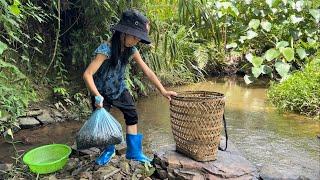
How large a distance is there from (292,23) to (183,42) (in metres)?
1.95

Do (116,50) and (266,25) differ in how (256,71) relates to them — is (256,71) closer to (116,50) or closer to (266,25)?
(266,25)

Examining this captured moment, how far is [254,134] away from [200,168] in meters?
1.69

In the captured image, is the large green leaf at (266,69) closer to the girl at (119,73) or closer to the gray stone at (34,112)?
the gray stone at (34,112)

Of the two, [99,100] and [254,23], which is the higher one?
[254,23]

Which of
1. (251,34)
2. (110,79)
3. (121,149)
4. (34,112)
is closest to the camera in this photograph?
(110,79)

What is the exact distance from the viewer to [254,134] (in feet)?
14.2

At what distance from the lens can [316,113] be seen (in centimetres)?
491

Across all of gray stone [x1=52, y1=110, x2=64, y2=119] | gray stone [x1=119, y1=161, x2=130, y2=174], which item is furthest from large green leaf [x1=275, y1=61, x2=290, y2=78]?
gray stone [x1=119, y1=161, x2=130, y2=174]

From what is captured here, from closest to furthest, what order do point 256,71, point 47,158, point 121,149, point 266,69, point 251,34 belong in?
point 47,158 → point 121,149 → point 256,71 → point 266,69 → point 251,34

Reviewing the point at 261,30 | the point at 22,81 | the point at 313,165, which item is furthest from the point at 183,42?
the point at 313,165

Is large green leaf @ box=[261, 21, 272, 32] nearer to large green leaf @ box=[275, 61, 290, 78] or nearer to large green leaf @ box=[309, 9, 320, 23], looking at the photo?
large green leaf @ box=[309, 9, 320, 23]

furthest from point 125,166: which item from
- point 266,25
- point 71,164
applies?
point 266,25

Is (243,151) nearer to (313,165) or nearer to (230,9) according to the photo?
(313,165)

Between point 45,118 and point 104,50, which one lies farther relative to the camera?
point 45,118
